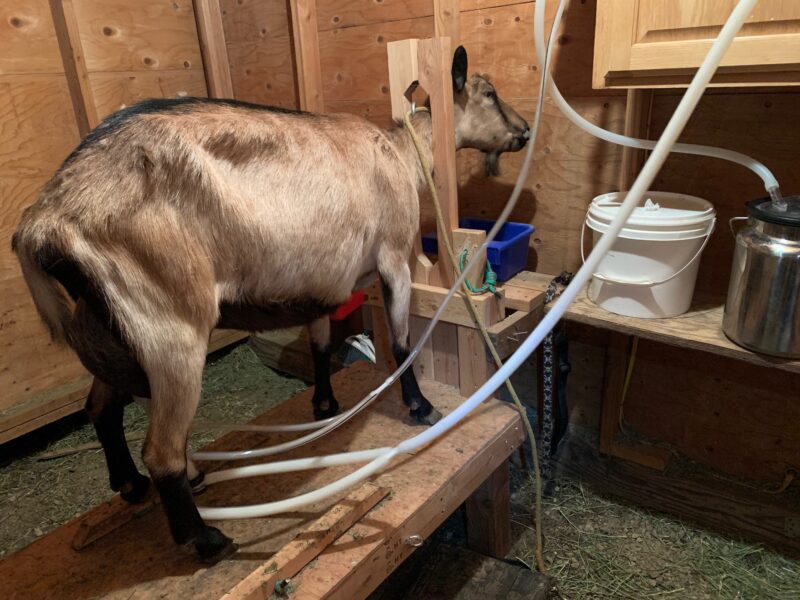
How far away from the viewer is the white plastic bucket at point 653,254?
1.71 m

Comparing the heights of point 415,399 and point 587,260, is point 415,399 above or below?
below

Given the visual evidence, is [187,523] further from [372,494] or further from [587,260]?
[587,260]

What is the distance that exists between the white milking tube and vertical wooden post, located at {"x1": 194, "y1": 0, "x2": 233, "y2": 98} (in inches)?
89.5

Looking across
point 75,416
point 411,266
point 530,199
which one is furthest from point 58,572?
point 530,199

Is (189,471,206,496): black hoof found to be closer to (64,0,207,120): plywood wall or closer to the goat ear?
the goat ear

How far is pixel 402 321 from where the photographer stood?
76.7 inches

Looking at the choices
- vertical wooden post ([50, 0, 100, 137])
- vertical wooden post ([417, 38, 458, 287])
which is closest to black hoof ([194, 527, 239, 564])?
vertical wooden post ([417, 38, 458, 287])

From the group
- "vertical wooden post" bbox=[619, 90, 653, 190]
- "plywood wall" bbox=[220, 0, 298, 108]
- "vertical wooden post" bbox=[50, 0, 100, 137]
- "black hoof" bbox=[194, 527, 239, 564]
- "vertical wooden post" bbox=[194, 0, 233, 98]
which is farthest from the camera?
"vertical wooden post" bbox=[194, 0, 233, 98]

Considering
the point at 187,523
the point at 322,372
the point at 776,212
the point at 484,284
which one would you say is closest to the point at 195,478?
the point at 187,523

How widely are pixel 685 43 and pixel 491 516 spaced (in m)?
1.65

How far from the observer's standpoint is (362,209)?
1686 millimetres

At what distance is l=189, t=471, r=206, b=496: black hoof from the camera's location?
1738 millimetres

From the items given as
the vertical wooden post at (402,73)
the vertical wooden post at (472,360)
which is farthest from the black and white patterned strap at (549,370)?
the vertical wooden post at (402,73)

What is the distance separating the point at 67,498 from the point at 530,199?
2.48 meters
